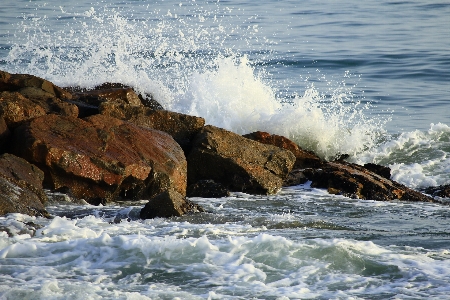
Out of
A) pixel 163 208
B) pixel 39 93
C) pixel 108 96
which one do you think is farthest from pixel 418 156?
pixel 163 208

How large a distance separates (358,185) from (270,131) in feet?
9.98

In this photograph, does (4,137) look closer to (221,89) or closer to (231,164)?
(231,164)

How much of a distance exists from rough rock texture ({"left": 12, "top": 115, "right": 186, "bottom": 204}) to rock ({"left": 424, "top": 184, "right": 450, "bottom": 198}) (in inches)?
122

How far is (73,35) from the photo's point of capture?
20.4 meters

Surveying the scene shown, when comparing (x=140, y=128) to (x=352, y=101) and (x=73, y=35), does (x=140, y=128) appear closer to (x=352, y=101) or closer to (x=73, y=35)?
(x=352, y=101)

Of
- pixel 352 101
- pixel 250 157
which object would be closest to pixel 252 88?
pixel 352 101

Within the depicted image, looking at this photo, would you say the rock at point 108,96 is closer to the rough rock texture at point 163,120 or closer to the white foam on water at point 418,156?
the rough rock texture at point 163,120

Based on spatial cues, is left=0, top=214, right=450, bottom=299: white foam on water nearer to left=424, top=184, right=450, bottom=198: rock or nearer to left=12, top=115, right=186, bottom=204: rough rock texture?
left=12, top=115, right=186, bottom=204: rough rock texture

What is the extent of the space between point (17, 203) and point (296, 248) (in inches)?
89.5

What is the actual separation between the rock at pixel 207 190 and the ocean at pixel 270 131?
20 centimetres

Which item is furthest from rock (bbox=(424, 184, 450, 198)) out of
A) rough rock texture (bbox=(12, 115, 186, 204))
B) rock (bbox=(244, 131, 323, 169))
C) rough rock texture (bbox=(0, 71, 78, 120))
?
rough rock texture (bbox=(0, 71, 78, 120))

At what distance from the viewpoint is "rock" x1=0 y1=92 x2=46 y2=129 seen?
287 inches

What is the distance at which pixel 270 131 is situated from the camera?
11.0 metres

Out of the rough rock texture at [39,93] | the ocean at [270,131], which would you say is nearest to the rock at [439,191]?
the ocean at [270,131]
